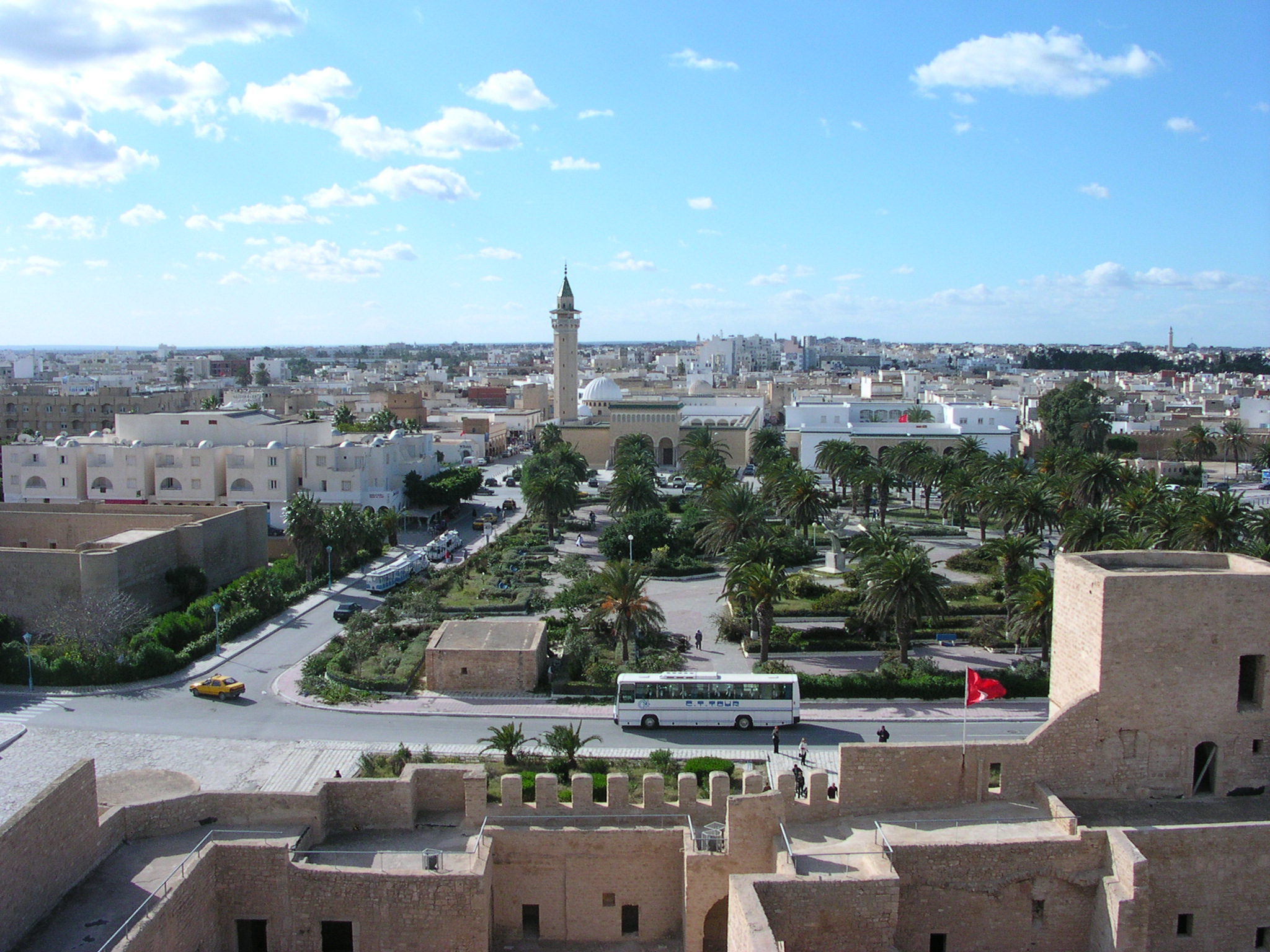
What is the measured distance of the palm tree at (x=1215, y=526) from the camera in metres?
29.7

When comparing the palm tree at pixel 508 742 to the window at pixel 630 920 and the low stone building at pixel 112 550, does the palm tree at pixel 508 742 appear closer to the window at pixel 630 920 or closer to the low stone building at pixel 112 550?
the window at pixel 630 920

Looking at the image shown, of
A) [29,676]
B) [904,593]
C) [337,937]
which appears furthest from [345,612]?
[337,937]

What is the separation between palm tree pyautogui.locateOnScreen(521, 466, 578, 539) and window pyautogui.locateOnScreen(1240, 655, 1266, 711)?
34440 mm

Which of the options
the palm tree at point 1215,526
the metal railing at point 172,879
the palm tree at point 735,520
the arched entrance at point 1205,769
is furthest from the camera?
the palm tree at point 735,520

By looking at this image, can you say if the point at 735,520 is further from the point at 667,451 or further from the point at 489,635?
the point at 667,451

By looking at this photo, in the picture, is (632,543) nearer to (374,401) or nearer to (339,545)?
(339,545)

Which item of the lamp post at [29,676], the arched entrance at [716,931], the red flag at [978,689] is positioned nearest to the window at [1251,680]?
the red flag at [978,689]

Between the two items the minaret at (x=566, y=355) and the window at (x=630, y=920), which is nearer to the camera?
the window at (x=630, y=920)

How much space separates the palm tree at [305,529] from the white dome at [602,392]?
170 feet

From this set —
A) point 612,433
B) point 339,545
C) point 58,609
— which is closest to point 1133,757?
point 58,609

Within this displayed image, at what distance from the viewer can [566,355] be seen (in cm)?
8625

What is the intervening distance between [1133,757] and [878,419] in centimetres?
7565

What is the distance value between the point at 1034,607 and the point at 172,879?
20.4 m

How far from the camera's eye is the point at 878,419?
287 ft
